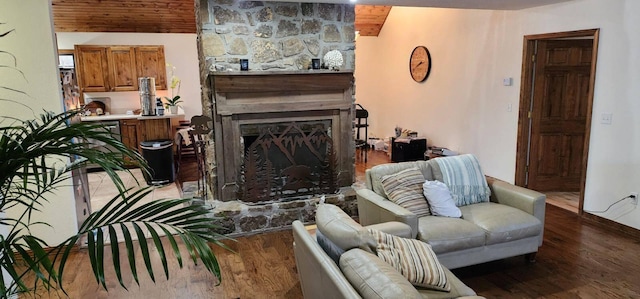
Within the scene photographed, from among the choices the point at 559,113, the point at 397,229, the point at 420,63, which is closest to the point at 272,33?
the point at 397,229

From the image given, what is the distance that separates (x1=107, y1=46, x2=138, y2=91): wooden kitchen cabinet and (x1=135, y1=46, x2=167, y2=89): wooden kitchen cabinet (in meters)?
0.10


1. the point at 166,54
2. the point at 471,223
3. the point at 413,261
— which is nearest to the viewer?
the point at 413,261

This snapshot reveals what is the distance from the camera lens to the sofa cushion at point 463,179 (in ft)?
11.2

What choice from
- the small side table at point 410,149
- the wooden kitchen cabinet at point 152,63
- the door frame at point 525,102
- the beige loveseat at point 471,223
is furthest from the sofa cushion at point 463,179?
the wooden kitchen cabinet at point 152,63

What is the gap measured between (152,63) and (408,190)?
19.7ft

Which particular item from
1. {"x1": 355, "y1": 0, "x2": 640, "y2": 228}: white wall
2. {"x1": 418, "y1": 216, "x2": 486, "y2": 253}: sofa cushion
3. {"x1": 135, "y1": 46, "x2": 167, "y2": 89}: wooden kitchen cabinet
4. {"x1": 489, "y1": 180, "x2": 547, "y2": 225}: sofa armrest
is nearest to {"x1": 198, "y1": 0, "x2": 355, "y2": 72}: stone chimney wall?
{"x1": 489, "y1": 180, "x2": 547, "y2": 225}: sofa armrest

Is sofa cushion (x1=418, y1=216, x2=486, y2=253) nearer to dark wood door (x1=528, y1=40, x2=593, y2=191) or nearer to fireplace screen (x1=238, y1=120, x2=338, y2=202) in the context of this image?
fireplace screen (x1=238, y1=120, x2=338, y2=202)

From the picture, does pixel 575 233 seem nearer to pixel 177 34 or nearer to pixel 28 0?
pixel 28 0

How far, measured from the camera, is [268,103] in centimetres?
424

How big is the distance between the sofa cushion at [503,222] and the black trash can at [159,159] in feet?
13.8

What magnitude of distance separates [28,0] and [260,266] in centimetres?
282

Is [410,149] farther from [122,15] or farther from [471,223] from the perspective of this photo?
[122,15]

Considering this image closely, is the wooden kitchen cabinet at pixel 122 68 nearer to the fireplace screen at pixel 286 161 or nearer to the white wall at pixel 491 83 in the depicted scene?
the fireplace screen at pixel 286 161

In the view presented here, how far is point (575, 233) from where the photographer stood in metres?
3.91
